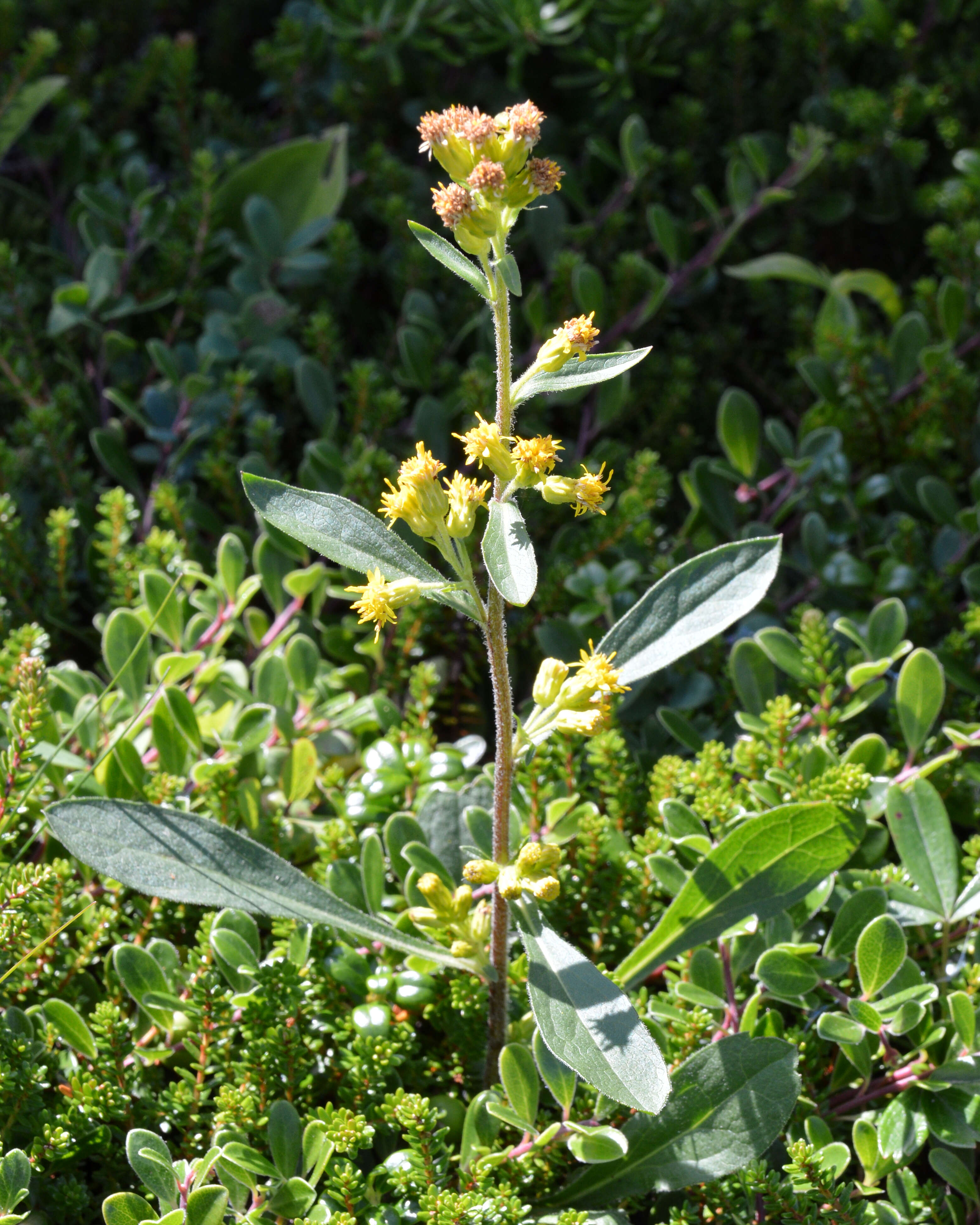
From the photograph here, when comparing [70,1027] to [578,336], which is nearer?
[578,336]

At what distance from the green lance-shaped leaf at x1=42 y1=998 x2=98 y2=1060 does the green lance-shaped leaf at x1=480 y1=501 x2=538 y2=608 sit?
806mm

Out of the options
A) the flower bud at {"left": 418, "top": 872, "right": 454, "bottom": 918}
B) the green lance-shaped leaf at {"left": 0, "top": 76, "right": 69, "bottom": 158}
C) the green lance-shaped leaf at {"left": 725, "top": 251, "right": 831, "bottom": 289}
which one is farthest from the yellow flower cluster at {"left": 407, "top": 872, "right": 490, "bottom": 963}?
the green lance-shaped leaf at {"left": 0, "top": 76, "right": 69, "bottom": 158}

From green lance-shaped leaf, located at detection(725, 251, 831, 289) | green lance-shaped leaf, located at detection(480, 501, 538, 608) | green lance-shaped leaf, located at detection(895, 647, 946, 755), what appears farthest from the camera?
green lance-shaped leaf, located at detection(725, 251, 831, 289)

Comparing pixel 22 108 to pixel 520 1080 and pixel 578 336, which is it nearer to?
pixel 578 336

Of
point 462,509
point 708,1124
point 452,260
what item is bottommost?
point 708,1124

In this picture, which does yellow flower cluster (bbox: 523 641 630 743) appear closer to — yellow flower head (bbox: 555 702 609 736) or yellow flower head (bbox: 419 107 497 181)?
yellow flower head (bbox: 555 702 609 736)

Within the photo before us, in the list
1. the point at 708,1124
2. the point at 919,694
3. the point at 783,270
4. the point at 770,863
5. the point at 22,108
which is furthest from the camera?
the point at 22,108

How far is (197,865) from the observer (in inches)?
55.7

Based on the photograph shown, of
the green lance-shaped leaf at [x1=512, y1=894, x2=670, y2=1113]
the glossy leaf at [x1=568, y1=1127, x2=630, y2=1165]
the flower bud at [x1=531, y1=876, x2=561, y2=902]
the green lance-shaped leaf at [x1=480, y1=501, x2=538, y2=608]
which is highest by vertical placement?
the green lance-shaped leaf at [x1=480, y1=501, x2=538, y2=608]

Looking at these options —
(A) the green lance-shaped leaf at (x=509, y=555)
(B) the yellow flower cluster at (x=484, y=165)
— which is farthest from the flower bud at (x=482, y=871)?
(B) the yellow flower cluster at (x=484, y=165)

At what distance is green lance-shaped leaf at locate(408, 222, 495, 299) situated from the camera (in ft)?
4.02

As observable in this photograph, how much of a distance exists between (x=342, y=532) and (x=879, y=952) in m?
0.87

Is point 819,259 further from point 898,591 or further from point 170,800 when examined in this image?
point 170,800

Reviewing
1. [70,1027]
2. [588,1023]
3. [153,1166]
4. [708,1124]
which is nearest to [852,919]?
[708,1124]
